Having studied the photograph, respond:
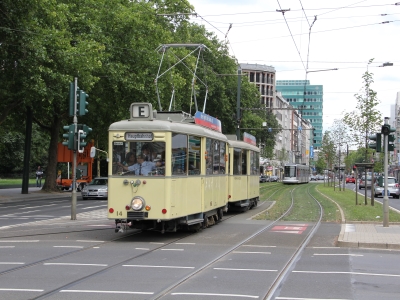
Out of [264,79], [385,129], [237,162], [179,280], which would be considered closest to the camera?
[179,280]

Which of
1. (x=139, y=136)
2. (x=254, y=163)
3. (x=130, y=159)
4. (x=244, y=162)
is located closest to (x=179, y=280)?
(x=130, y=159)

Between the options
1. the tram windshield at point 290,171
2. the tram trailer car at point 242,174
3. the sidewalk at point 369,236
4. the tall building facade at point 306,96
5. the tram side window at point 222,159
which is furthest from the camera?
the tall building facade at point 306,96

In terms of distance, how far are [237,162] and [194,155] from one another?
714 cm

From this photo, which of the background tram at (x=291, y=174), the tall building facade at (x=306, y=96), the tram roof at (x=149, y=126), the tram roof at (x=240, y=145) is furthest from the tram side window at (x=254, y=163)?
the tall building facade at (x=306, y=96)

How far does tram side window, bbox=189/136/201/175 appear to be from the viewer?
15.9 meters

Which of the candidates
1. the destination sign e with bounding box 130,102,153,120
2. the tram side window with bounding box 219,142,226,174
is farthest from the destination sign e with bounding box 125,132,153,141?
the tram side window with bounding box 219,142,226,174

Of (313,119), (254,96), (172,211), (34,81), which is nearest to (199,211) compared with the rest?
(172,211)

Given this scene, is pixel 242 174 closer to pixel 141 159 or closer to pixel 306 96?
pixel 141 159

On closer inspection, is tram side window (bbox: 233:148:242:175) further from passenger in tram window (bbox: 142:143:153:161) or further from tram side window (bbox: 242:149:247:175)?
passenger in tram window (bbox: 142:143:153:161)

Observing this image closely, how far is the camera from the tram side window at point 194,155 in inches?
627

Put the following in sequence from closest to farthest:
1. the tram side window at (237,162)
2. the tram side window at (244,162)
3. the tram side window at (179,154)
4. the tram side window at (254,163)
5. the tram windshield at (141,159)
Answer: the tram windshield at (141,159)
the tram side window at (179,154)
the tram side window at (237,162)
the tram side window at (244,162)
the tram side window at (254,163)

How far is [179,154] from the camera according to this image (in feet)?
50.2

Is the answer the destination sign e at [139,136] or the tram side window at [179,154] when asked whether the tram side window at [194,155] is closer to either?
the tram side window at [179,154]

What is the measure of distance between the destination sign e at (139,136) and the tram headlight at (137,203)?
1.48 meters
